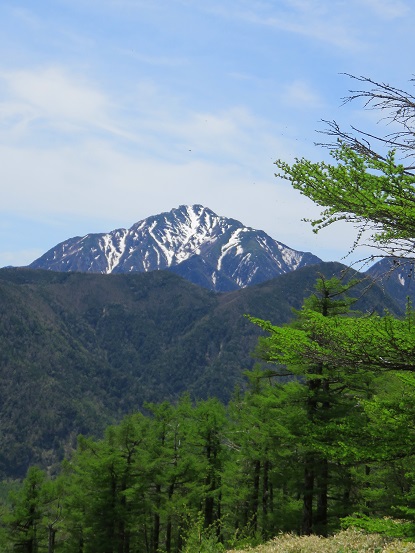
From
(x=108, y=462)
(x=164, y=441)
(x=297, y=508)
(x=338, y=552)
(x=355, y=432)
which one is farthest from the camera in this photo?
(x=164, y=441)

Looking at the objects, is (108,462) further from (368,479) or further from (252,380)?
(368,479)

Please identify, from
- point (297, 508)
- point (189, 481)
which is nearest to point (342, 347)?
point (297, 508)

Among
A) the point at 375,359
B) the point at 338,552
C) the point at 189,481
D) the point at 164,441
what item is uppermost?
the point at 375,359

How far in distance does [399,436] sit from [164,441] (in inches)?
1025

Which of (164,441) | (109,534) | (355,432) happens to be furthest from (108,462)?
(355,432)

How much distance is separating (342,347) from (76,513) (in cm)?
3336

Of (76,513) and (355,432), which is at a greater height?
(355,432)

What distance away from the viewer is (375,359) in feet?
24.6

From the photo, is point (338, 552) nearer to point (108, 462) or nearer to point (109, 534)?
point (108, 462)

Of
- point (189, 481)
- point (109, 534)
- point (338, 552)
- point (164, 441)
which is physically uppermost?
point (338, 552)

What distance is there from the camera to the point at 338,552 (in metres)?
10.9

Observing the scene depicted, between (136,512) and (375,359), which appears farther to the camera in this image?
(136,512)

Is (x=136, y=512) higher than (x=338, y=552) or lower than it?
lower

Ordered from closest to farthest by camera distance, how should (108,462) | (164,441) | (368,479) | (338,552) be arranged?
(338,552)
(368,479)
(108,462)
(164,441)
